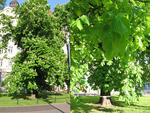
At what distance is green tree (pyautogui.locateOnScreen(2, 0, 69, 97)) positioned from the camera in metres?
0.23

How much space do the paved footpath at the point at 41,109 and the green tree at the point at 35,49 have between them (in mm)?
26

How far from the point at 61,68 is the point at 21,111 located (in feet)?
0.33

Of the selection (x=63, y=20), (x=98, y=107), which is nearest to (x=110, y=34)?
(x=63, y=20)

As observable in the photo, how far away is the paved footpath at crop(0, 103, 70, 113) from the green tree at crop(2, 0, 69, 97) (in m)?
0.03

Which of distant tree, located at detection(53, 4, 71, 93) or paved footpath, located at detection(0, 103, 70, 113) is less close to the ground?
distant tree, located at detection(53, 4, 71, 93)

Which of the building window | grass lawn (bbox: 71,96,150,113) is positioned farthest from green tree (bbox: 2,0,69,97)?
grass lawn (bbox: 71,96,150,113)

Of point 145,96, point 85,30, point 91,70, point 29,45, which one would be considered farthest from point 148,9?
point 145,96

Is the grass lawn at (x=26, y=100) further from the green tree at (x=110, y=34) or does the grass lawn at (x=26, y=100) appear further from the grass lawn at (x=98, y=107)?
the grass lawn at (x=98, y=107)

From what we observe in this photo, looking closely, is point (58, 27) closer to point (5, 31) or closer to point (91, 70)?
point (5, 31)

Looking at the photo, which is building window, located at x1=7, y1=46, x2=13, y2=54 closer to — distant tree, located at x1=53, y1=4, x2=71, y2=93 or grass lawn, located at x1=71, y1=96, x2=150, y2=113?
distant tree, located at x1=53, y1=4, x2=71, y2=93

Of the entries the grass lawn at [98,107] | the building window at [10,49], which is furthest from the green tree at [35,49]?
the grass lawn at [98,107]

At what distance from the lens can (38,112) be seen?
24cm

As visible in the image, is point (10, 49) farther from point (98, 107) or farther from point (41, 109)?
point (98, 107)

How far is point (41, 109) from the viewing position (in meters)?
0.24
